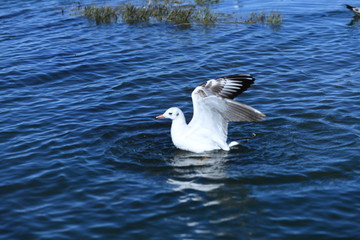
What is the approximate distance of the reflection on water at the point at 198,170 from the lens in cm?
906

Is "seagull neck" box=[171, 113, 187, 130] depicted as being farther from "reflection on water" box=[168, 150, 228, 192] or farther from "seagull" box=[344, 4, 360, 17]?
"seagull" box=[344, 4, 360, 17]

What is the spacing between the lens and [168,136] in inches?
452

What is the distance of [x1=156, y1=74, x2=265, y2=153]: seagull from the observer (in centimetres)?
1002

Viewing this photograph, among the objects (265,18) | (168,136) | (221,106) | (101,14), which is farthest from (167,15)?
(221,106)

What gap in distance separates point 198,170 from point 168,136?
1.94 meters

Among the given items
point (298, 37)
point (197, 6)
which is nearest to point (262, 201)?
point (298, 37)

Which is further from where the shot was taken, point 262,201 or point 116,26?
point 116,26

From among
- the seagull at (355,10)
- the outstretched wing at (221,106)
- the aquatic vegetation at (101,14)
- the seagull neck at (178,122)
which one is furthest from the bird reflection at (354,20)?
the seagull neck at (178,122)

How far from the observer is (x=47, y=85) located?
14477 mm

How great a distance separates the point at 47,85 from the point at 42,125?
282 cm

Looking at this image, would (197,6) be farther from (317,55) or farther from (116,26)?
(317,55)

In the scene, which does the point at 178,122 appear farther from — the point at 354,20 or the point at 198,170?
the point at 354,20

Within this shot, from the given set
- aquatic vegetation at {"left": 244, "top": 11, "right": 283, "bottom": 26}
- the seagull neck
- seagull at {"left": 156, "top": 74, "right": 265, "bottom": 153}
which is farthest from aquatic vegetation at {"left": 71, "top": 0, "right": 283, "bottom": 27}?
seagull at {"left": 156, "top": 74, "right": 265, "bottom": 153}

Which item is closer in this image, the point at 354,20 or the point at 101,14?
the point at 354,20
